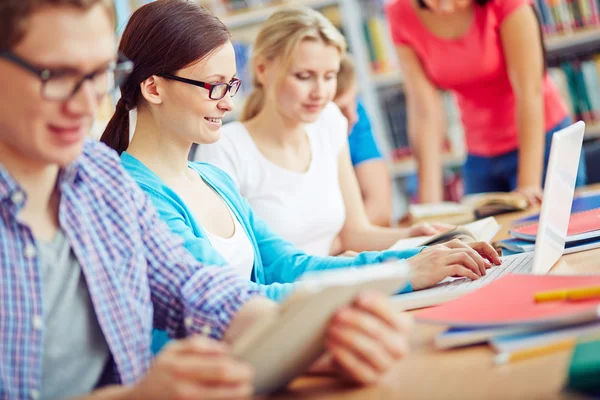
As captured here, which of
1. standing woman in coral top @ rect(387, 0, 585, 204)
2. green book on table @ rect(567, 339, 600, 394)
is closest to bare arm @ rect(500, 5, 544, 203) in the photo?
standing woman in coral top @ rect(387, 0, 585, 204)

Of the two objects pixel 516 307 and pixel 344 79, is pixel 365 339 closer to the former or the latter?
pixel 516 307

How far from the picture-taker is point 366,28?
12.1 ft

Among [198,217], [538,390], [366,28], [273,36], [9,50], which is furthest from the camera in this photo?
[366,28]

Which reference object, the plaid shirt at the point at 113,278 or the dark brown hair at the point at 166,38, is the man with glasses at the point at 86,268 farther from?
the dark brown hair at the point at 166,38

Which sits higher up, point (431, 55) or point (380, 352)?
point (431, 55)

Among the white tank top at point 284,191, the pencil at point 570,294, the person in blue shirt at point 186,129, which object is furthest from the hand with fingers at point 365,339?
the white tank top at point 284,191

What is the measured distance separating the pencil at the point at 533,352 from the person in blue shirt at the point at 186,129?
57 cm

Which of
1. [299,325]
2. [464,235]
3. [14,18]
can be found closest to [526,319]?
[299,325]

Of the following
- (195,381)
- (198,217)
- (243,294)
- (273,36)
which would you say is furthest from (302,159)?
(195,381)

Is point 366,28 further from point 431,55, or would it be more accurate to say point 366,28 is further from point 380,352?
point 380,352

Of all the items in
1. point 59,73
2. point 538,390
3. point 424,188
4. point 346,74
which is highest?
point 59,73

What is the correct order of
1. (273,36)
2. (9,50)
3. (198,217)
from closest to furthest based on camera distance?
(9,50) < (198,217) < (273,36)

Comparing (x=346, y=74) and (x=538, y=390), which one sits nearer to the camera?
(x=538, y=390)

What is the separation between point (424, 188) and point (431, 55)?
0.51 metres
